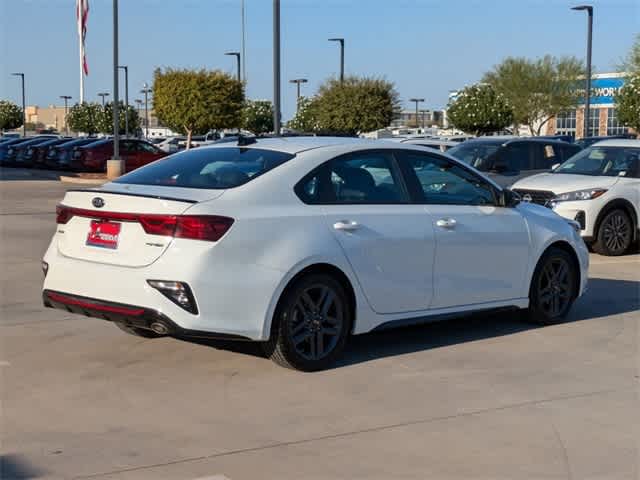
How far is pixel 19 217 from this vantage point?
19594 mm

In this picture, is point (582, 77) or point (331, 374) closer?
point (331, 374)

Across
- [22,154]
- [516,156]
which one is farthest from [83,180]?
[516,156]

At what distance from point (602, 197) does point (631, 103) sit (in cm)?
3475

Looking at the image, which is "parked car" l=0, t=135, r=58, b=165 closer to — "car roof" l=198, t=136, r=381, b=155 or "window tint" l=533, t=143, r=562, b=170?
"window tint" l=533, t=143, r=562, b=170

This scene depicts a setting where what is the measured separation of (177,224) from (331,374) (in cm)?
151

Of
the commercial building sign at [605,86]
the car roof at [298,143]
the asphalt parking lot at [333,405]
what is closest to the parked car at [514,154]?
the asphalt parking lot at [333,405]

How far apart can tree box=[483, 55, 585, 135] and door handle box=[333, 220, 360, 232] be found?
60.1 meters

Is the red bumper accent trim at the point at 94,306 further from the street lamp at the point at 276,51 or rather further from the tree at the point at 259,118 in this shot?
the tree at the point at 259,118

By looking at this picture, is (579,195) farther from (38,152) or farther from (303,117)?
(303,117)

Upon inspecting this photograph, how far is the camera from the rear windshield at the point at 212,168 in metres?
7.12

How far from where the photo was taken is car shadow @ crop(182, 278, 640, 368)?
7.84 m

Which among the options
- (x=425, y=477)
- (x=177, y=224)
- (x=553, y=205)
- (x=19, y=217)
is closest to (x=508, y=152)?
(x=553, y=205)

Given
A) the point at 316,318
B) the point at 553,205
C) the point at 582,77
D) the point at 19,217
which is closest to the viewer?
the point at 316,318

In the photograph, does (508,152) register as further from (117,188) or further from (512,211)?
(117,188)
